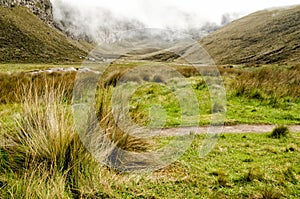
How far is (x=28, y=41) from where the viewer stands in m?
127

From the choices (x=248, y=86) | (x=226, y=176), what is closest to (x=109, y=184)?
(x=226, y=176)

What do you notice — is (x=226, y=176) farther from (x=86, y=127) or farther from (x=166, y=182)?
(x=86, y=127)

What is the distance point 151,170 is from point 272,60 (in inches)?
3848

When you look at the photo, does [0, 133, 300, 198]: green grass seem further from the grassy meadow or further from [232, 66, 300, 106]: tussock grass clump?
[232, 66, 300, 106]: tussock grass clump

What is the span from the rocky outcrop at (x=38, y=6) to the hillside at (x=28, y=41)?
3.68 m

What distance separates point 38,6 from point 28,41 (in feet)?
145

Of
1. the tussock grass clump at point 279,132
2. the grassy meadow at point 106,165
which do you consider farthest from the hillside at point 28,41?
the grassy meadow at point 106,165

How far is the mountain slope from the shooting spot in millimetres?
94312

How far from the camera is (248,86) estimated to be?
41.6 ft

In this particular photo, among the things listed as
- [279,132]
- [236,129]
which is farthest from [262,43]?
[279,132]

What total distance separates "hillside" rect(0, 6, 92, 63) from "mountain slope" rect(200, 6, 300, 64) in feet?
228

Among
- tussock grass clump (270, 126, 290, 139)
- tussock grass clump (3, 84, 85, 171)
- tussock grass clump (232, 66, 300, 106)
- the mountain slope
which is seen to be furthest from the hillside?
tussock grass clump (3, 84, 85, 171)

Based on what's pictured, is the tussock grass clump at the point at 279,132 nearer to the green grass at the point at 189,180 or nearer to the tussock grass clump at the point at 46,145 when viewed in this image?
the green grass at the point at 189,180

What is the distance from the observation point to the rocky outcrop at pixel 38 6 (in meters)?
142
